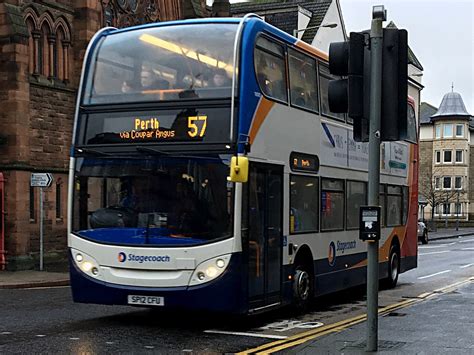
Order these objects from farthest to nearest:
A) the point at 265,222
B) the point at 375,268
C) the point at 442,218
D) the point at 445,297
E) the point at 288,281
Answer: the point at 442,218
the point at 445,297
the point at 288,281
the point at 265,222
the point at 375,268

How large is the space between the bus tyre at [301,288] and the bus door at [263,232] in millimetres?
636

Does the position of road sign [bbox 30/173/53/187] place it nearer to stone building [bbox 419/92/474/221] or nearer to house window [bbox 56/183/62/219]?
house window [bbox 56/183/62/219]

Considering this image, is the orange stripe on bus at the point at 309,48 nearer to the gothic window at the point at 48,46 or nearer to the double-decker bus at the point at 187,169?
the double-decker bus at the point at 187,169

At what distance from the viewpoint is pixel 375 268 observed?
28.1ft

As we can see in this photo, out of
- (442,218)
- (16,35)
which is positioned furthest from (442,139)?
(16,35)

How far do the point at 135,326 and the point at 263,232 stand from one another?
2307mm

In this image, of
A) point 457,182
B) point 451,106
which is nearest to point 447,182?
point 457,182

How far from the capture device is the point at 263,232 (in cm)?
1109

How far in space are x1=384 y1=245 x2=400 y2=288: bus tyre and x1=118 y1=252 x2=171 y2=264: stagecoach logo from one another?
844cm

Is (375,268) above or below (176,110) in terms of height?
below

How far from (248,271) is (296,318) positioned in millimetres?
2262

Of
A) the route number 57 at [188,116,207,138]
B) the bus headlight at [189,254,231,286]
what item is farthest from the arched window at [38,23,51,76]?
the bus headlight at [189,254,231,286]

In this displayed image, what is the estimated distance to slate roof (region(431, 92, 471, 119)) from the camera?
9019 centimetres

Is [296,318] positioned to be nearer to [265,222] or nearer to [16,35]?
[265,222]
